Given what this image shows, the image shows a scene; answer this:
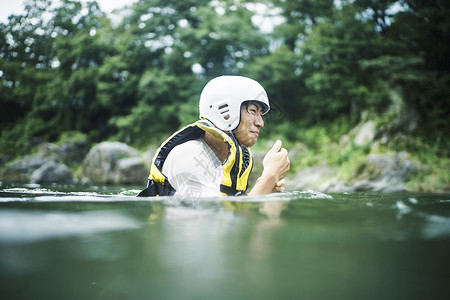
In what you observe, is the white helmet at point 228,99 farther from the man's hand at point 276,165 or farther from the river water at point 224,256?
the river water at point 224,256

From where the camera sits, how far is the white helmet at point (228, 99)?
2.97 meters

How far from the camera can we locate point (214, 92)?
10.1 ft

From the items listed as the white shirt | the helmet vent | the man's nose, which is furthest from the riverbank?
the white shirt

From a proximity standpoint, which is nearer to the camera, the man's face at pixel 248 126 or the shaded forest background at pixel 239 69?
the man's face at pixel 248 126

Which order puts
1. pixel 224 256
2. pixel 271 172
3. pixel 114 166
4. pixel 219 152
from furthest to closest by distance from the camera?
pixel 114 166 < pixel 219 152 < pixel 271 172 < pixel 224 256

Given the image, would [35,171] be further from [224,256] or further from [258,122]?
[224,256]

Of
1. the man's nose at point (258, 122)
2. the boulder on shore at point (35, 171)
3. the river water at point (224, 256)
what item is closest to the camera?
the river water at point (224, 256)

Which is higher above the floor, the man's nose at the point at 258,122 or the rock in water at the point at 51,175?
the man's nose at the point at 258,122

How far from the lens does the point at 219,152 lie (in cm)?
283

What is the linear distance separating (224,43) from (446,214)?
59.1 feet

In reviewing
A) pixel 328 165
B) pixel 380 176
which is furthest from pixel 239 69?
pixel 380 176

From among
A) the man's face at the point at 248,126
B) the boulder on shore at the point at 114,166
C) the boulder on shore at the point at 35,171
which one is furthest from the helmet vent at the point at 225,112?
the boulder on shore at the point at 35,171

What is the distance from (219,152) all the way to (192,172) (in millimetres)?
597

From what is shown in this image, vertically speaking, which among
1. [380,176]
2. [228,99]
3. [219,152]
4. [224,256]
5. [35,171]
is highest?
[228,99]
